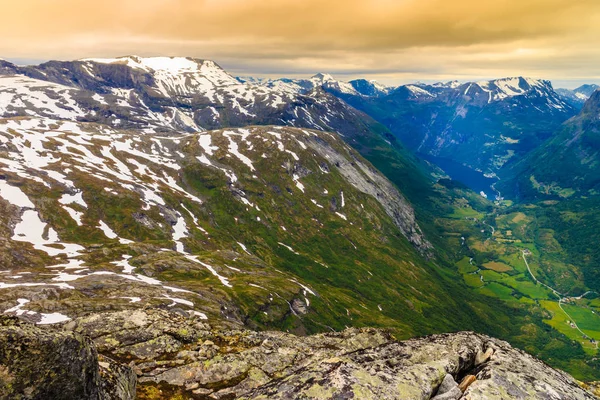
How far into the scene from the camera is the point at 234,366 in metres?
31.2

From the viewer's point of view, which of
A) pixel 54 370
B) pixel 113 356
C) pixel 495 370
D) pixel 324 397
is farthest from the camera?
pixel 113 356

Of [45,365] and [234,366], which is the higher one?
[45,365]

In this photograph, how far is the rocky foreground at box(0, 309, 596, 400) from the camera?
54.7ft

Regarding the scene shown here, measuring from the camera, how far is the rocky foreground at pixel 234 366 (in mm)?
16672

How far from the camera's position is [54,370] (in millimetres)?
16672

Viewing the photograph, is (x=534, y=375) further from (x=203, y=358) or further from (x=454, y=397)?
(x=203, y=358)

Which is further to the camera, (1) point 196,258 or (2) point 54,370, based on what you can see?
(1) point 196,258

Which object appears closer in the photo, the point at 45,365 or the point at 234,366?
the point at 45,365

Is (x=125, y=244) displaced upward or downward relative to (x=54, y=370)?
downward

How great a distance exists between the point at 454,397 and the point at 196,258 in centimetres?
17325

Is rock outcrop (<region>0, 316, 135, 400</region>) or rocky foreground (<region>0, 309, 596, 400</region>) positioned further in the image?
rocky foreground (<region>0, 309, 596, 400</region>)

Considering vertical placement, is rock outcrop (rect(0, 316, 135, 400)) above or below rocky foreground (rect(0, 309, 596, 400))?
above

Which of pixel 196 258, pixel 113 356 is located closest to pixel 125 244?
pixel 196 258

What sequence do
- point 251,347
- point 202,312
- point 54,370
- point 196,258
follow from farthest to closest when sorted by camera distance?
point 196,258 → point 202,312 → point 251,347 → point 54,370
